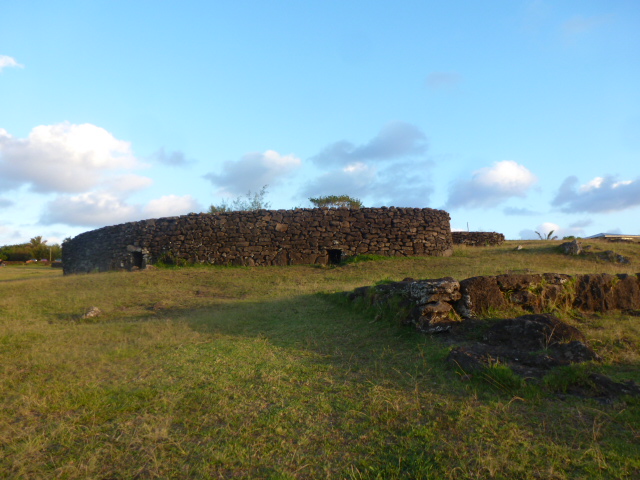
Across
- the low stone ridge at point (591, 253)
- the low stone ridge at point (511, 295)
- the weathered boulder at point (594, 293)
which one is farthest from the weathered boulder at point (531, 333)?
the low stone ridge at point (591, 253)

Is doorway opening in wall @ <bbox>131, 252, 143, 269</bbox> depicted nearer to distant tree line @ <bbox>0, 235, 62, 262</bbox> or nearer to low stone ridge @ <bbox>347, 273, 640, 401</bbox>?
low stone ridge @ <bbox>347, 273, 640, 401</bbox>

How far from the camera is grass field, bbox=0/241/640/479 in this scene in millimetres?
3150

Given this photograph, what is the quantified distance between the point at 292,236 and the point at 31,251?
123ft

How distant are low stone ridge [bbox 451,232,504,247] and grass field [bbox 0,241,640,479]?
63.7 feet

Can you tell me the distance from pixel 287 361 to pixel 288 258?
11780mm

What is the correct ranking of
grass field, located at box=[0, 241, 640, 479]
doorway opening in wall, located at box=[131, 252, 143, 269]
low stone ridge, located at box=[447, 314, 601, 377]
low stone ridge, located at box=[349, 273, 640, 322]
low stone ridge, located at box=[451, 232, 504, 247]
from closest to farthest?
Result: grass field, located at box=[0, 241, 640, 479]
low stone ridge, located at box=[447, 314, 601, 377]
low stone ridge, located at box=[349, 273, 640, 322]
doorway opening in wall, located at box=[131, 252, 143, 269]
low stone ridge, located at box=[451, 232, 504, 247]

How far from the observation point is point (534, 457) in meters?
3.09

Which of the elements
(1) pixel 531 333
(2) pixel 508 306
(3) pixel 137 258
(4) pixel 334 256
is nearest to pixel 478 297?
(2) pixel 508 306

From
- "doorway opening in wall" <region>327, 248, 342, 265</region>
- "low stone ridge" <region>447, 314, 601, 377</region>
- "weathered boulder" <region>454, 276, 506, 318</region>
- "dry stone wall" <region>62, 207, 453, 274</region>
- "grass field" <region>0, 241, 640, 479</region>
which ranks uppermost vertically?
"dry stone wall" <region>62, 207, 453, 274</region>

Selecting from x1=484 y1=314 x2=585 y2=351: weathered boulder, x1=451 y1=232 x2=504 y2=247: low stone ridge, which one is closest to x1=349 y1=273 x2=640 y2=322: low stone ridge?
x1=484 y1=314 x2=585 y2=351: weathered boulder

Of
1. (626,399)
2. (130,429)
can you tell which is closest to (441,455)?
(626,399)

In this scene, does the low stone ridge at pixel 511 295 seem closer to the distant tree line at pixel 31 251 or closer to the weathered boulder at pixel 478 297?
the weathered boulder at pixel 478 297

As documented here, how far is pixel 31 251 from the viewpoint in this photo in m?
43.7

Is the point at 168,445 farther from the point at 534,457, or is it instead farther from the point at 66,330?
the point at 66,330
